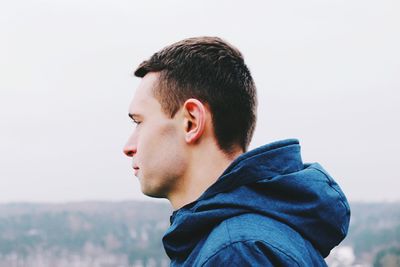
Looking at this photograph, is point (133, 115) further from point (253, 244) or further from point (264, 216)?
point (253, 244)

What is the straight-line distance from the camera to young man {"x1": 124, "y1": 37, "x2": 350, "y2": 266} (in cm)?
241

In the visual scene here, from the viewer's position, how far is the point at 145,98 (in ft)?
9.41

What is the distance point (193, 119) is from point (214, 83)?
16 cm

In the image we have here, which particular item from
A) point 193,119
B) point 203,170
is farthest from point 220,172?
point 193,119

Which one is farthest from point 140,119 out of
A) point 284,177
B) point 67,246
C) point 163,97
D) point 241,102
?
point 67,246

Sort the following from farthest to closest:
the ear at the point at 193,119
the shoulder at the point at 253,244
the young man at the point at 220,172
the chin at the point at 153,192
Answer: the chin at the point at 153,192, the ear at the point at 193,119, the young man at the point at 220,172, the shoulder at the point at 253,244

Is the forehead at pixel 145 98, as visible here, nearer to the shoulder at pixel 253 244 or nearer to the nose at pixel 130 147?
the nose at pixel 130 147

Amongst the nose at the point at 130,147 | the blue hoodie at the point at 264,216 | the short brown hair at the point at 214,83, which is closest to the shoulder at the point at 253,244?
the blue hoodie at the point at 264,216

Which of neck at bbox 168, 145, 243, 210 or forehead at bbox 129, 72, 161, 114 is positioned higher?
forehead at bbox 129, 72, 161, 114

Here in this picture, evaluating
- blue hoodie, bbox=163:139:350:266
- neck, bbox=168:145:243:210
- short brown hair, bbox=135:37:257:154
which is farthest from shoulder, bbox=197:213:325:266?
short brown hair, bbox=135:37:257:154

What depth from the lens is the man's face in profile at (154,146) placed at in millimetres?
2717

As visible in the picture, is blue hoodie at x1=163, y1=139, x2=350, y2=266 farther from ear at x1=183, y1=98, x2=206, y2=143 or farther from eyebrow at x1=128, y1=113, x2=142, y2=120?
eyebrow at x1=128, y1=113, x2=142, y2=120

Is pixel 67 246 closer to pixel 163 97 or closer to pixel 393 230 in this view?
pixel 393 230

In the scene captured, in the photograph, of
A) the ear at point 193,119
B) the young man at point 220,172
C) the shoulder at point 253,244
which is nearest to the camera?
the shoulder at point 253,244
